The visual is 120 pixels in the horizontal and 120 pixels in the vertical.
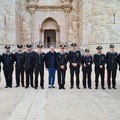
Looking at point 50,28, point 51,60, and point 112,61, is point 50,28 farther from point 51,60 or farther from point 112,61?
point 112,61

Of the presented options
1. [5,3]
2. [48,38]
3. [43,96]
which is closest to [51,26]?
[48,38]

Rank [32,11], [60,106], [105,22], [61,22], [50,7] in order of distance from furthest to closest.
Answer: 1. [61,22]
2. [50,7]
3. [32,11]
4. [105,22]
5. [60,106]

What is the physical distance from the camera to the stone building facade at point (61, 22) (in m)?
21.5

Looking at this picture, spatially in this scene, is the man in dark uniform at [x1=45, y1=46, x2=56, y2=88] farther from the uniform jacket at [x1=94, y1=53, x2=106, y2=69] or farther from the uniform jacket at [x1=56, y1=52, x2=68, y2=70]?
the uniform jacket at [x1=94, y1=53, x2=106, y2=69]

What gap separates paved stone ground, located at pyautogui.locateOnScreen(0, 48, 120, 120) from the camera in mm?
5703

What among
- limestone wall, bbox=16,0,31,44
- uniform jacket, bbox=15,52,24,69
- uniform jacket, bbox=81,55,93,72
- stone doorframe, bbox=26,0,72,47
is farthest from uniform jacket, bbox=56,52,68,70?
stone doorframe, bbox=26,0,72,47

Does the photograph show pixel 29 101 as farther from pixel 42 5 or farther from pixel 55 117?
pixel 42 5

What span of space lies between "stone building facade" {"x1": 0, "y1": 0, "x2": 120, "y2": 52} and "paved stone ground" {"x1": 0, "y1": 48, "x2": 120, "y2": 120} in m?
13.4

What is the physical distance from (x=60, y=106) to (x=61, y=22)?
777 inches

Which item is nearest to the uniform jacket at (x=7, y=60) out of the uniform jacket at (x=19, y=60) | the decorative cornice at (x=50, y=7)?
the uniform jacket at (x=19, y=60)

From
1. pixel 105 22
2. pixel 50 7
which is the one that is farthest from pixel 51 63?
pixel 50 7

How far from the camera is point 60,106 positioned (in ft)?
21.8

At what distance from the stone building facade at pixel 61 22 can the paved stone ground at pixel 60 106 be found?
44.0 feet

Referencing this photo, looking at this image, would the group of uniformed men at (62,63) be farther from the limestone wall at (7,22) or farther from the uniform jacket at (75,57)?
the limestone wall at (7,22)
